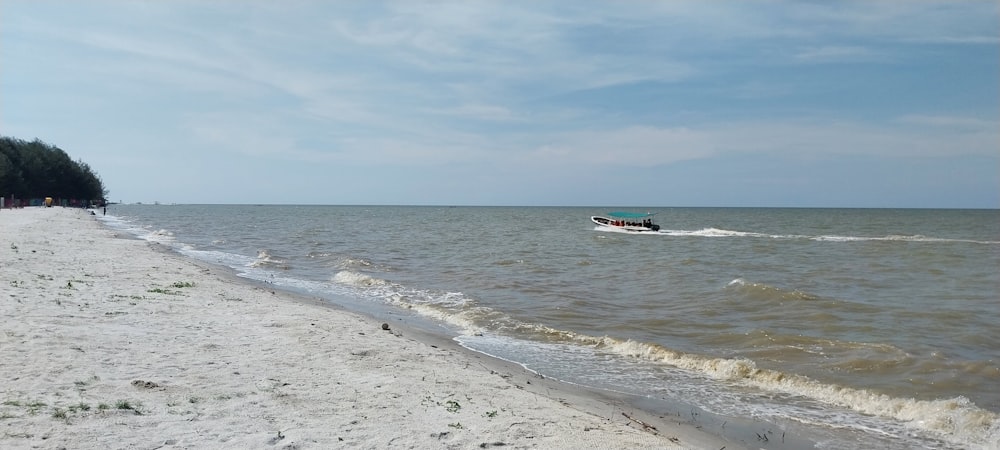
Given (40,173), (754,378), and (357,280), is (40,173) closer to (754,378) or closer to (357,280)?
(357,280)

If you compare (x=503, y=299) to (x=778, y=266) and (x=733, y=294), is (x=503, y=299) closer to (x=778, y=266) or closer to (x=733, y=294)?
(x=733, y=294)

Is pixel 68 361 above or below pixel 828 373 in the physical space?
above

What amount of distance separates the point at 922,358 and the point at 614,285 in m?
11.0

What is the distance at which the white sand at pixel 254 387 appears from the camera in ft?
18.6

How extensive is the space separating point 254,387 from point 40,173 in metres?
101

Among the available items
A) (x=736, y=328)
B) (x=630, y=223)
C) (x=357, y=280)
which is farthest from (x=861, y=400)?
(x=630, y=223)

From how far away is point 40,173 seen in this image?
284 feet

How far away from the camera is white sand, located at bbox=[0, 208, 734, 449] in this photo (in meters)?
→ 5.67

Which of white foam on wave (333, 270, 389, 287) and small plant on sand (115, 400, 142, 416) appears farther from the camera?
white foam on wave (333, 270, 389, 287)

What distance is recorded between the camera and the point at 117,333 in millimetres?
9031

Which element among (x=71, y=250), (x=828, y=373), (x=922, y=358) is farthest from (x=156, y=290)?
(x=922, y=358)

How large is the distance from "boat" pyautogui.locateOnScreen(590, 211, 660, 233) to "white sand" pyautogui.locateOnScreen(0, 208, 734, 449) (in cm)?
5067

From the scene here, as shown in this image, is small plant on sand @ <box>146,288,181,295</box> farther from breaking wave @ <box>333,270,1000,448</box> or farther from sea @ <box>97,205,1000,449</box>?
breaking wave @ <box>333,270,1000,448</box>

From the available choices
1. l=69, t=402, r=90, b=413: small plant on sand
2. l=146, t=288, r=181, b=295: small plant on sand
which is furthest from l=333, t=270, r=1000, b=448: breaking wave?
l=69, t=402, r=90, b=413: small plant on sand
